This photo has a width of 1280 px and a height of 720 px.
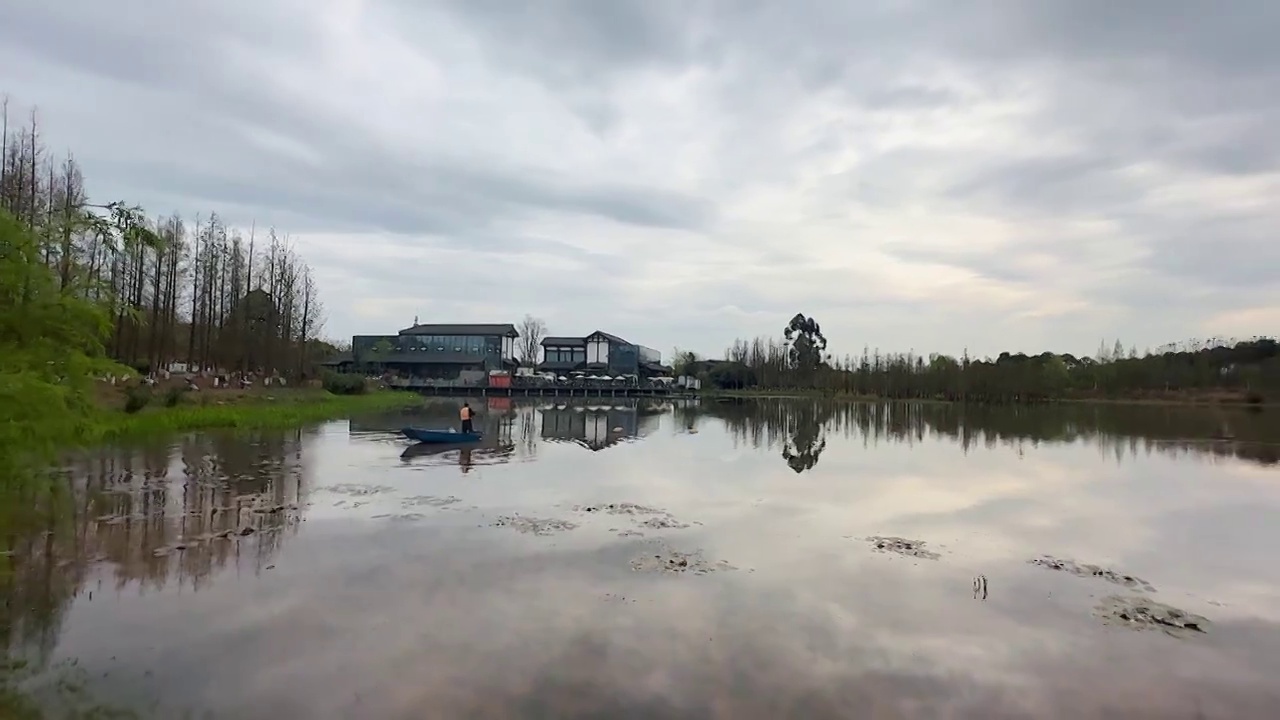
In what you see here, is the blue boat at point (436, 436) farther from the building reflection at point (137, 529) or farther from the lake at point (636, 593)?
the lake at point (636, 593)

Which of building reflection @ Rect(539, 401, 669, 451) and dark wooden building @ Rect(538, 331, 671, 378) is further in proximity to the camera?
dark wooden building @ Rect(538, 331, 671, 378)

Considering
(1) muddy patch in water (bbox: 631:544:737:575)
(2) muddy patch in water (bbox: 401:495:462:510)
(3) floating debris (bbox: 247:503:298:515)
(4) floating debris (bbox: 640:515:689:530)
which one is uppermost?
(3) floating debris (bbox: 247:503:298:515)

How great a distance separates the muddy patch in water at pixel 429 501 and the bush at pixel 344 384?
4009 cm

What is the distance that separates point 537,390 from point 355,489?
6904cm

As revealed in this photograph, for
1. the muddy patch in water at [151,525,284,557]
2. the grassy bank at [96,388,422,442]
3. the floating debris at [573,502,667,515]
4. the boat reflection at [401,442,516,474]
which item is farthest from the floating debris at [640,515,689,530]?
the grassy bank at [96,388,422,442]

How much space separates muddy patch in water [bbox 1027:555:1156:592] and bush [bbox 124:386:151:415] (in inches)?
1114

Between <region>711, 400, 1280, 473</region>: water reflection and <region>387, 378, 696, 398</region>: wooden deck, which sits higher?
<region>387, 378, 696, 398</region>: wooden deck

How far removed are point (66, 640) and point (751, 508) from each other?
11879mm

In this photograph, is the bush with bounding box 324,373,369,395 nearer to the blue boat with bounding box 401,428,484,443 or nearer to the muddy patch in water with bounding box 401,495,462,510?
the blue boat with bounding box 401,428,484,443

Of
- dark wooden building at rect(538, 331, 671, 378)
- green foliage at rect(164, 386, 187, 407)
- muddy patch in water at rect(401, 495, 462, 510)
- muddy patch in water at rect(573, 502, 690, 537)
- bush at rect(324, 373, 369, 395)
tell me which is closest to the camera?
muddy patch in water at rect(573, 502, 690, 537)

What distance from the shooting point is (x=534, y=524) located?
1433 centimetres

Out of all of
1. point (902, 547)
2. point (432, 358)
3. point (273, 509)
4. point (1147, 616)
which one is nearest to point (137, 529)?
point (273, 509)

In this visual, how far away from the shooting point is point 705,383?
105062 mm

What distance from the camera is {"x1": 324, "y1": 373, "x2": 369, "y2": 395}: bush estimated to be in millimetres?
54688
